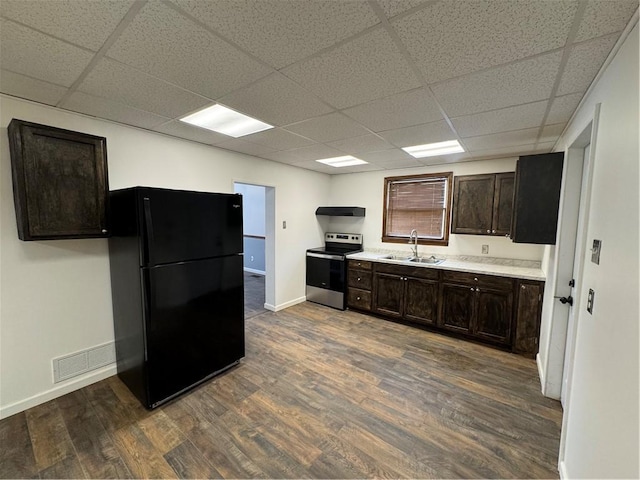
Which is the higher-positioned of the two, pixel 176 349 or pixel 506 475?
pixel 176 349

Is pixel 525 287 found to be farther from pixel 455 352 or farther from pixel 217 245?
pixel 217 245

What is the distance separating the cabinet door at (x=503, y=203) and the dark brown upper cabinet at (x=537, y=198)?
1.07m

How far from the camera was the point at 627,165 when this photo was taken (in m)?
1.04

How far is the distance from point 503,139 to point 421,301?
2.11 meters

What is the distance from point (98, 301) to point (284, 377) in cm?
182

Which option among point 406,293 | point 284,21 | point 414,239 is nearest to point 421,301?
point 406,293

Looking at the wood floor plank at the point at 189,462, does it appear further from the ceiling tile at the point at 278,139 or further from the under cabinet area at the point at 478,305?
the under cabinet area at the point at 478,305

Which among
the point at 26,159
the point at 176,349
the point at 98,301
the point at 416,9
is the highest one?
the point at 416,9

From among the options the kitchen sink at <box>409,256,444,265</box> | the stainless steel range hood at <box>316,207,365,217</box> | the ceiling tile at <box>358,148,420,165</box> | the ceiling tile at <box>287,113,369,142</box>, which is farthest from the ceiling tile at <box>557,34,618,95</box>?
the stainless steel range hood at <box>316,207,365,217</box>

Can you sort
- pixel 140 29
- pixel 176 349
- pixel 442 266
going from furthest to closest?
pixel 442 266 → pixel 176 349 → pixel 140 29

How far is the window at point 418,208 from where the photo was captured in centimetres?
401

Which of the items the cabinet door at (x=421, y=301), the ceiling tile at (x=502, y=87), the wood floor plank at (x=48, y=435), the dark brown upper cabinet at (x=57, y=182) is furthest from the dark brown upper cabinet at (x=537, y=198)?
the wood floor plank at (x=48, y=435)

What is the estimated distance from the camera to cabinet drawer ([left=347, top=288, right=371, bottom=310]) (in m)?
4.08

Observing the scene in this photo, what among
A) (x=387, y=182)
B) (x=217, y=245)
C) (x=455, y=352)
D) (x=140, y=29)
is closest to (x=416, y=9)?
(x=140, y=29)
